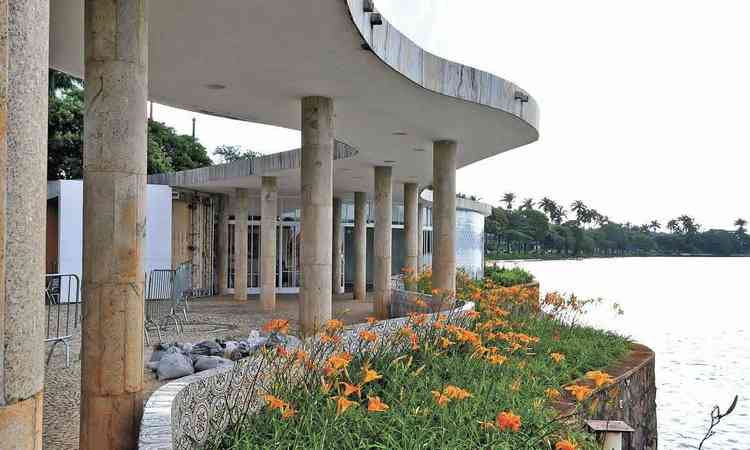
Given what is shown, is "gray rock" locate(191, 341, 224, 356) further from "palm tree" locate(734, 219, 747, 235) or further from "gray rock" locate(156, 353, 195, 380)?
"palm tree" locate(734, 219, 747, 235)

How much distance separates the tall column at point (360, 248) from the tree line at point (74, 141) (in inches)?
303

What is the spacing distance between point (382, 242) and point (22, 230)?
47.0 ft

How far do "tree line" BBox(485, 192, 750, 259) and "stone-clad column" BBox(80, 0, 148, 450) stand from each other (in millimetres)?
89056

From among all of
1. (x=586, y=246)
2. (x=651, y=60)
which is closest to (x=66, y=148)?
(x=651, y=60)

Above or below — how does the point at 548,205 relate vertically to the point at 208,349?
above

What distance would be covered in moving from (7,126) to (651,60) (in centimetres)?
2330

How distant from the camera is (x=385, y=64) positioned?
704 cm

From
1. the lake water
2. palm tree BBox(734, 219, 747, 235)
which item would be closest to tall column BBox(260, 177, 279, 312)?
the lake water

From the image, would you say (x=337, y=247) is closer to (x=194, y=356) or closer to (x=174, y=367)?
(x=194, y=356)

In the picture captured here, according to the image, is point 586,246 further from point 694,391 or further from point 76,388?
point 76,388

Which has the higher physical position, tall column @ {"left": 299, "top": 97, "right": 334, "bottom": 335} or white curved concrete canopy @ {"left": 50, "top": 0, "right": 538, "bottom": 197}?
white curved concrete canopy @ {"left": 50, "top": 0, "right": 538, "bottom": 197}

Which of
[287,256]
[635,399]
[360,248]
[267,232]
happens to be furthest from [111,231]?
[287,256]

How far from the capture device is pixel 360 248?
19969 mm

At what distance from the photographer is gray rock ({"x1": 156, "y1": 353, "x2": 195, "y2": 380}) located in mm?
6949
